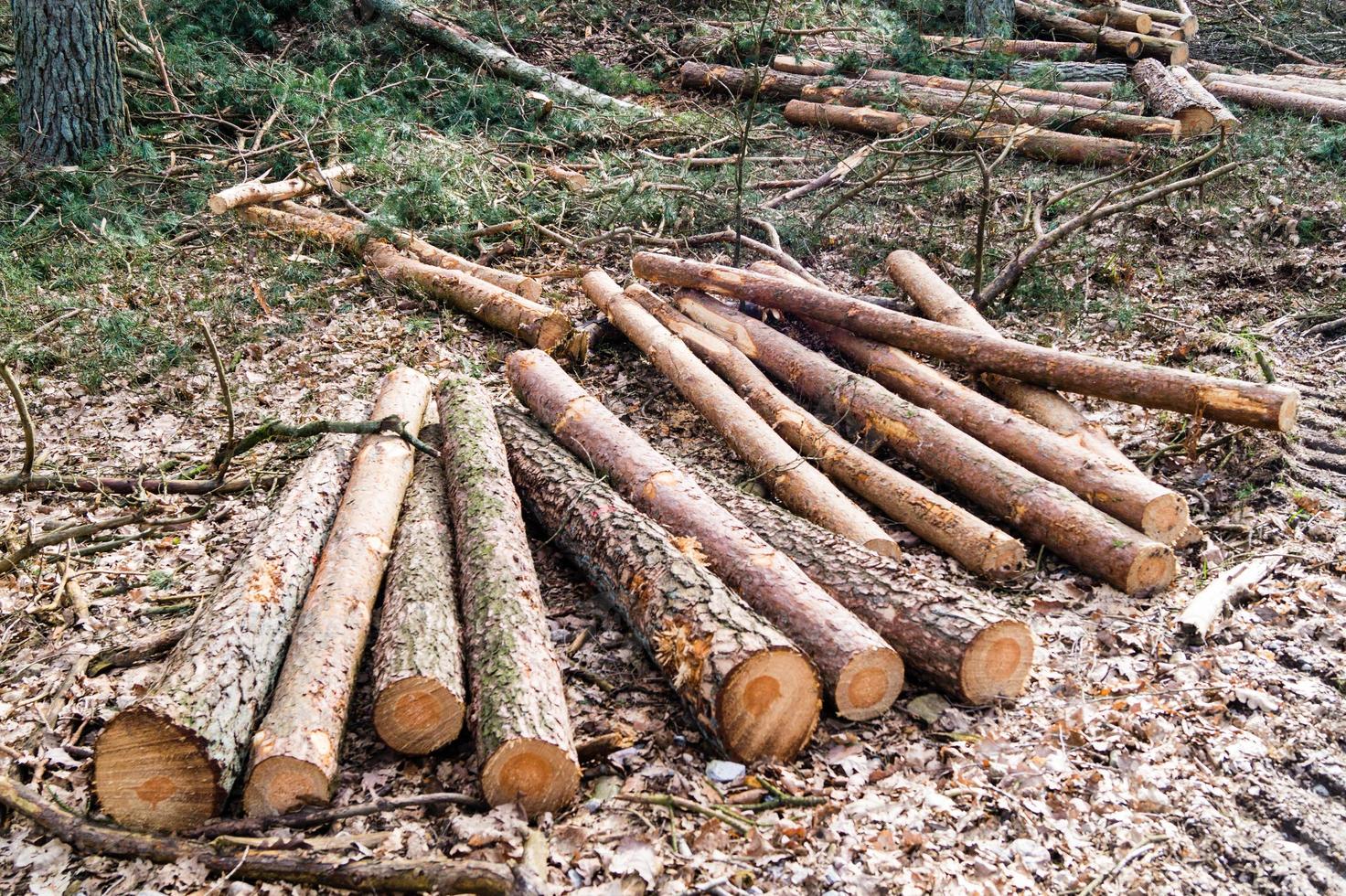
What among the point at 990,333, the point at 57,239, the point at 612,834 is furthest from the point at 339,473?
the point at 57,239

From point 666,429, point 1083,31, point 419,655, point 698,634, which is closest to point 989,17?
point 1083,31

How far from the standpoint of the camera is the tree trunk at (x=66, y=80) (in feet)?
28.8

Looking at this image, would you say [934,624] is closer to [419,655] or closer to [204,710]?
[419,655]

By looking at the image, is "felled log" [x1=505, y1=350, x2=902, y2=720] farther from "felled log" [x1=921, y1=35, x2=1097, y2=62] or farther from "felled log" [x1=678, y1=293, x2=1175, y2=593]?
"felled log" [x1=921, y1=35, x2=1097, y2=62]

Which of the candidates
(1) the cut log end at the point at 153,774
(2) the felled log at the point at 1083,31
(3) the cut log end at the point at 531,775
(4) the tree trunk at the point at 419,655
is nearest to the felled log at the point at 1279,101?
(2) the felled log at the point at 1083,31

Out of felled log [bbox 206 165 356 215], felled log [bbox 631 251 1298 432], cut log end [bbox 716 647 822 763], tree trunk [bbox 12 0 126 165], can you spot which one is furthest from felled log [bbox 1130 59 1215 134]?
tree trunk [bbox 12 0 126 165]

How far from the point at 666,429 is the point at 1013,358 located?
225 centimetres

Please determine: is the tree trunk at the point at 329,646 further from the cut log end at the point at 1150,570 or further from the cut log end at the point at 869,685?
the cut log end at the point at 1150,570

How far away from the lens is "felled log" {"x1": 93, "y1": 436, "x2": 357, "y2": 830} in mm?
3066

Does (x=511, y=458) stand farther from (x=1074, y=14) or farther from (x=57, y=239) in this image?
(x=1074, y=14)

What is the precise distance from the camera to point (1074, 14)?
12.0m

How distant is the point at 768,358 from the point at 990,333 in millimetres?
1476

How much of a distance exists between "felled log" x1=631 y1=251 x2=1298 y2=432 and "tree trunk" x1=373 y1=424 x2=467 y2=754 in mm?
3288

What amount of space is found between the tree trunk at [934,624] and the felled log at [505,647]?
1.32 metres
